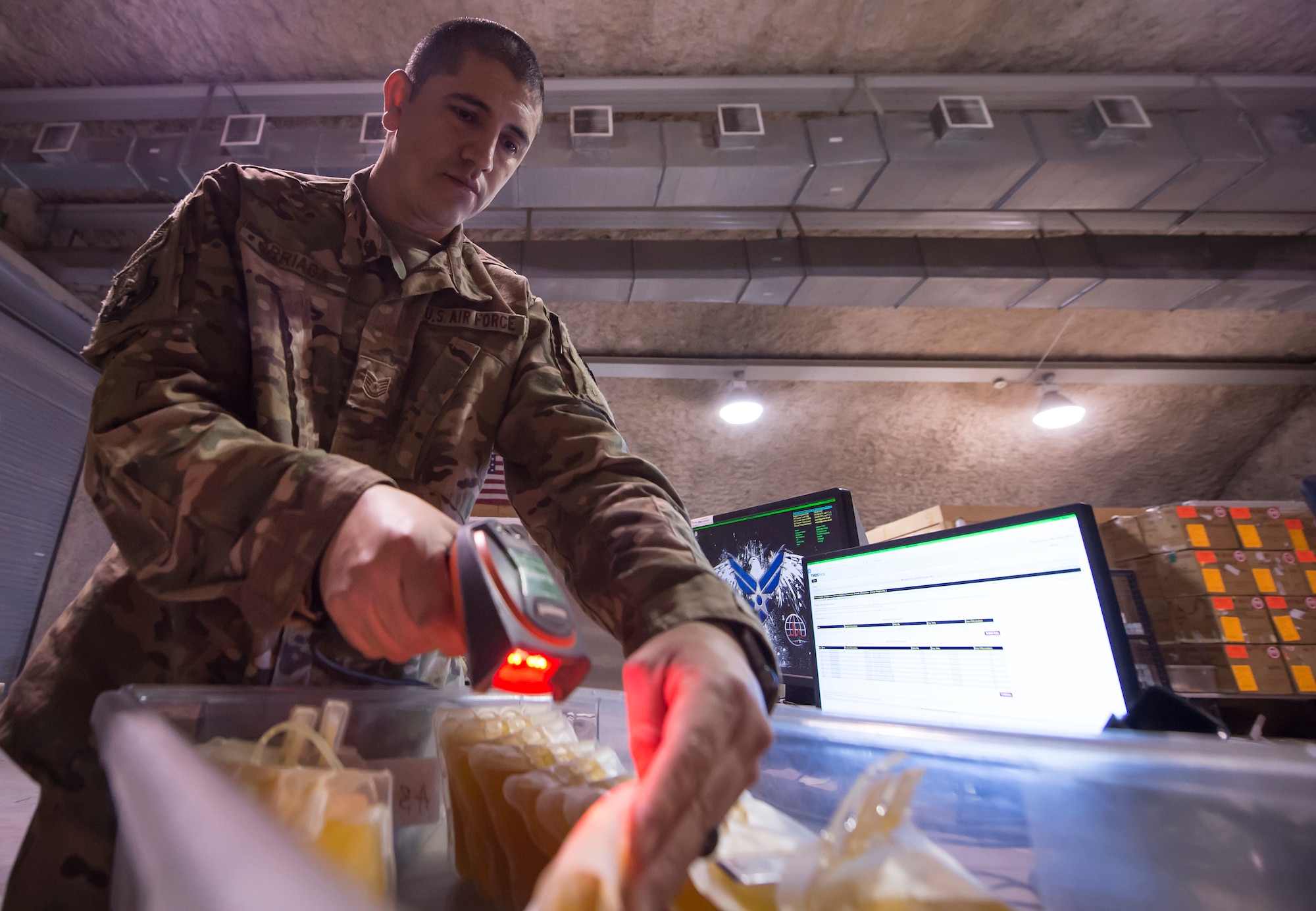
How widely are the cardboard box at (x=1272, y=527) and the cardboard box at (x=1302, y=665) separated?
0.48m

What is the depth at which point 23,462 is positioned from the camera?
3.47 metres

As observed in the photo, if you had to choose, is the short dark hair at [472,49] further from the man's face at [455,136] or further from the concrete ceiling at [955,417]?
the concrete ceiling at [955,417]

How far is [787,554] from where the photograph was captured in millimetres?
1840

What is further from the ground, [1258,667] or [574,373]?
[574,373]

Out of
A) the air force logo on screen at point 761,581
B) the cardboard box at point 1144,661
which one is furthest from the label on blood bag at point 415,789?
the cardboard box at point 1144,661

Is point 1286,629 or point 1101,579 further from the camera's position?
A: point 1286,629

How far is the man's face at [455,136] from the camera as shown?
89 centimetres

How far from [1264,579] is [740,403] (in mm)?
3063

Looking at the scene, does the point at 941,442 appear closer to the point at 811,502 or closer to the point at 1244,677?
the point at 1244,677

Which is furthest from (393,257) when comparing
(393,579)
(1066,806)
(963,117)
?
(963,117)

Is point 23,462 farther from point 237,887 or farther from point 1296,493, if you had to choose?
point 1296,493

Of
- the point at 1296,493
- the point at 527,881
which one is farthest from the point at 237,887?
the point at 1296,493

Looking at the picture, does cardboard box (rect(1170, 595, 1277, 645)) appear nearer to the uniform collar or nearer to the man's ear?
the uniform collar

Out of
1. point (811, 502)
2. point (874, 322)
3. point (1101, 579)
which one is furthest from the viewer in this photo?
point (874, 322)
